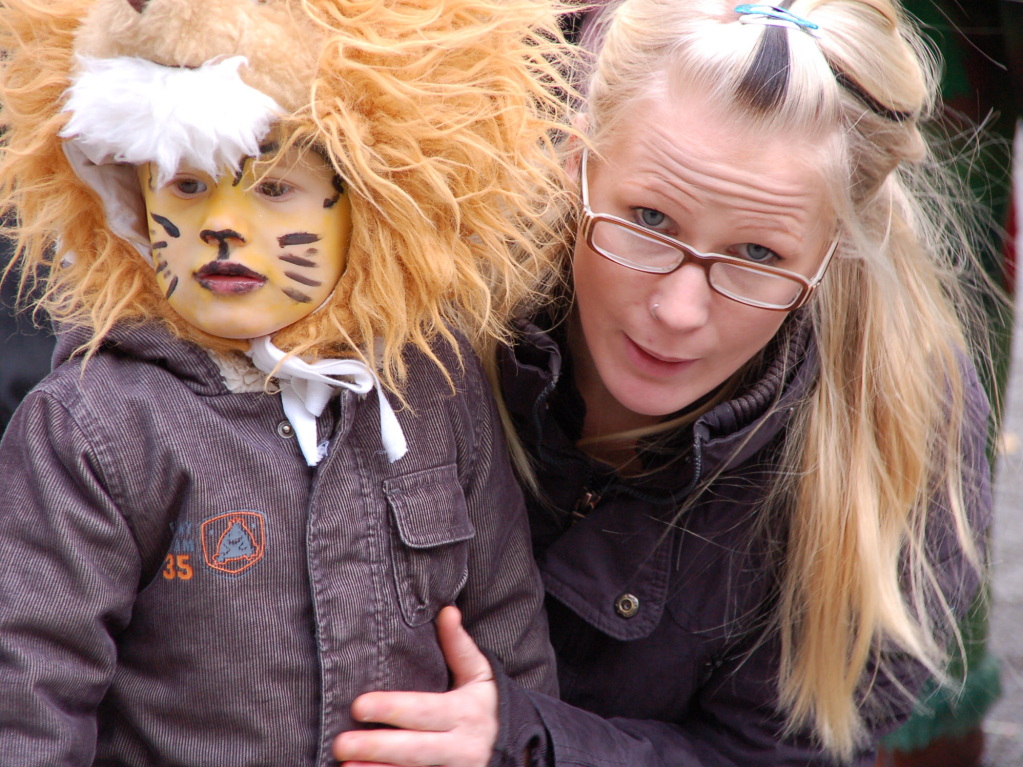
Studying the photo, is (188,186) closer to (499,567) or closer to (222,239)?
(222,239)

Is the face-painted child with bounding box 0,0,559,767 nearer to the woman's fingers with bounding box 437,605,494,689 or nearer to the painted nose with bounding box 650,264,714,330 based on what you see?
the woman's fingers with bounding box 437,605,494,689

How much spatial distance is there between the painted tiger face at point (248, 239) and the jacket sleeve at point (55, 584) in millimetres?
220

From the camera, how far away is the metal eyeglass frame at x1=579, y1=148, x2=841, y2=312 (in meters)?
1.62

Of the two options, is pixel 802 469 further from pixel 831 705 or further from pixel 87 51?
pixel 87 51

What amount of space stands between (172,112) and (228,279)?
0.66 ft

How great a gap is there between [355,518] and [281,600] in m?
0.14

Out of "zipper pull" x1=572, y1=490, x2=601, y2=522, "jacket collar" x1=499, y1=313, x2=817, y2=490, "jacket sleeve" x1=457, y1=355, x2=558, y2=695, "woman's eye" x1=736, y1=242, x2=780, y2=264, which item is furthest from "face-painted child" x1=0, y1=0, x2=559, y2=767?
"zipper pull" x1=572, y1=490, x2=601, y2=522

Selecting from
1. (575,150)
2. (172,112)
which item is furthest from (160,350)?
→ (575,150)

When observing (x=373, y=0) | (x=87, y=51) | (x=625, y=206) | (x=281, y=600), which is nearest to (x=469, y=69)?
(x=373, y=0)

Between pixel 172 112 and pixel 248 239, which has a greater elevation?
pixel 172 112

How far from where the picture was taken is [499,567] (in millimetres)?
1698

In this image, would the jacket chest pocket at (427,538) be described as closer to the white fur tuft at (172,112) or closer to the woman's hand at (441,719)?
the woman's hand at (441,719)

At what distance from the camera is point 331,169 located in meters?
1.35

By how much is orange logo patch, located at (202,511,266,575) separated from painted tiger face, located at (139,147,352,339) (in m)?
0.23
